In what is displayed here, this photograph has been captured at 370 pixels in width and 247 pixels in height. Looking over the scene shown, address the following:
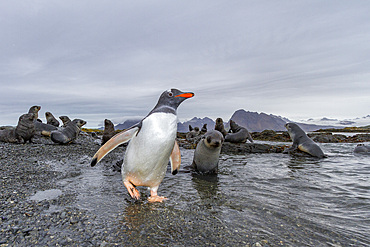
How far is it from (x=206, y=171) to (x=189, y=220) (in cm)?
369

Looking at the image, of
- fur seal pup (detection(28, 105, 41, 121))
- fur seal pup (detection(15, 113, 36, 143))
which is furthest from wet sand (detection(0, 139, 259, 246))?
fur seal pup (detection(28, 105, 41, 121))

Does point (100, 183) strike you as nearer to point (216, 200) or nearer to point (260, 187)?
point (216, 200)

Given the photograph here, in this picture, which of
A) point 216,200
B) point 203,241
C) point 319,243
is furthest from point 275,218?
point 203,241

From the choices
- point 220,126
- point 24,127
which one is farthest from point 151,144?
point 220,126

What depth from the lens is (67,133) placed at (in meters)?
12.5

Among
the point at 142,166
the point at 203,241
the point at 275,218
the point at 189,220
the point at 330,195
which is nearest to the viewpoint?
the point at 203,241

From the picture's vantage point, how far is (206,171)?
707 centimetres

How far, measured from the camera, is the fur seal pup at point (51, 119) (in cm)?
1806

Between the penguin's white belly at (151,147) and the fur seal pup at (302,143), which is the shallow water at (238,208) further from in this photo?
the fur seal pup at (302,143)

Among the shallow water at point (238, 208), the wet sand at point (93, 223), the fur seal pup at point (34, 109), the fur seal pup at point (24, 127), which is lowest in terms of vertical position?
the shallow water at point (238, 208)

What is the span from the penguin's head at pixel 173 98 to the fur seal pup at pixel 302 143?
9.62 m

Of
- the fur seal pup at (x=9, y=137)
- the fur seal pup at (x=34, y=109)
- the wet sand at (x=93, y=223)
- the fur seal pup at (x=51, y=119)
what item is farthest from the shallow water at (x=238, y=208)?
the fur seal pup at (x=51, y=119)

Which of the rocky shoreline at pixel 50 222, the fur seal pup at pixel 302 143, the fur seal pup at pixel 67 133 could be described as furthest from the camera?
the fur seal pup at pixel 67 133

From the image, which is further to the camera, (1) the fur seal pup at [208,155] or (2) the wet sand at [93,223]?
(1) the fur seal pup at [208,155]
